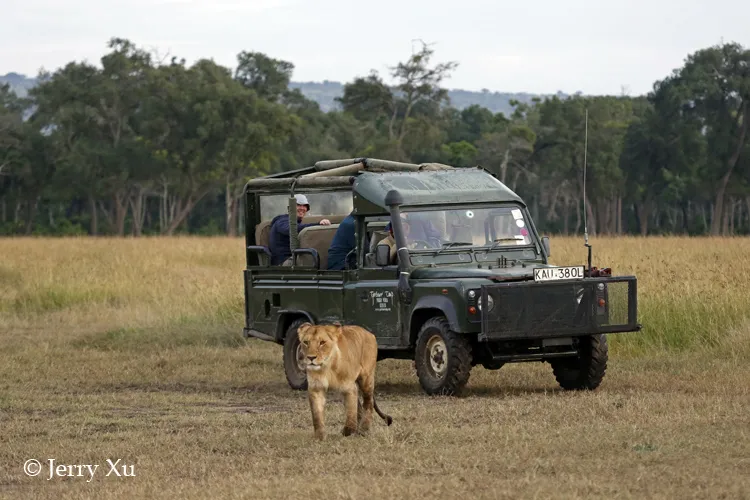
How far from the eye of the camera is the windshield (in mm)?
12344

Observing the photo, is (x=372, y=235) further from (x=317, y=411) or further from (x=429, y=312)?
(x=317, y=411)

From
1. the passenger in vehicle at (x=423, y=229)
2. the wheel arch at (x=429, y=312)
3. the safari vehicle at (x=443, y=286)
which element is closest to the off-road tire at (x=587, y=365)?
the safari vehicle at (x=443, y=286)

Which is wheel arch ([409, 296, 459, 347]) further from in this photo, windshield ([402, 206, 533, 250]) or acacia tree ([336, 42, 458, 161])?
acacia tree ([336, 42, 458, 161])

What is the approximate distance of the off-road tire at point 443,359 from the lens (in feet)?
37.7

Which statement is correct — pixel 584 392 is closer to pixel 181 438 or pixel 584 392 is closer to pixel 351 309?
pixel 351 309

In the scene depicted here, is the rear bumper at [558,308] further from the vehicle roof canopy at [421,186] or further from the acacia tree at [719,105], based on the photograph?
the acacia tree at [719,105]

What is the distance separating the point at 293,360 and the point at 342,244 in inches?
48.8

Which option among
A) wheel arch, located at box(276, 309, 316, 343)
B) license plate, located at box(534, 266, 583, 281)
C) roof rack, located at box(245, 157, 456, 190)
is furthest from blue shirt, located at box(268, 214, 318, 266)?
license plate, located at box(534, 266, 583, 281)

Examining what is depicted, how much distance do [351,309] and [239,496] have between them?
5.50 m

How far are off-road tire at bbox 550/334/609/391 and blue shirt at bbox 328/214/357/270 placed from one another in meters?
2.18

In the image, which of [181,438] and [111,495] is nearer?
[111,495]

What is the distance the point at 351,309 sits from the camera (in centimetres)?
1268

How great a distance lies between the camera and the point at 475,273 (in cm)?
1170

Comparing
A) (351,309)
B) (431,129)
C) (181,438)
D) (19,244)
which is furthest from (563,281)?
(431,129)
